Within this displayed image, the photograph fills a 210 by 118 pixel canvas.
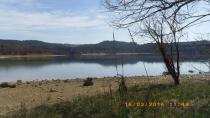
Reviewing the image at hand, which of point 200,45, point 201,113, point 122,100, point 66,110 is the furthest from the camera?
point 200,45

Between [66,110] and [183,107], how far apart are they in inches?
102

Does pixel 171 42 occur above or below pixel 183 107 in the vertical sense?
above

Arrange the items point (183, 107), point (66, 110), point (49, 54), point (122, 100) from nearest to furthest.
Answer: point (122, 100) < point (183, 107) < point (66, 110) < point (49, 54)

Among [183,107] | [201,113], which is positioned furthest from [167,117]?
[183,107]

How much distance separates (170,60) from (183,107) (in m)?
10.2

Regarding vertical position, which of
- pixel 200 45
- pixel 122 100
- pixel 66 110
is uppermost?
pixel 200 45

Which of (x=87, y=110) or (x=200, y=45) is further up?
(x=200, y=45)

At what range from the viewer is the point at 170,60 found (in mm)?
18438

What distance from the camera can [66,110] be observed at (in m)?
9.31

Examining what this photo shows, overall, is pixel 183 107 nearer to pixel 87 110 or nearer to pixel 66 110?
pixel 87 110

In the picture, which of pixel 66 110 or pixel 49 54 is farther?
pixel 49 54

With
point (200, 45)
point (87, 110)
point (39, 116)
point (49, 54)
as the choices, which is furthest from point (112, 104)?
point (49, 54)

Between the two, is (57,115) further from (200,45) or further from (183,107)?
(200,45)

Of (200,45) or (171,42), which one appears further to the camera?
(171,42)
